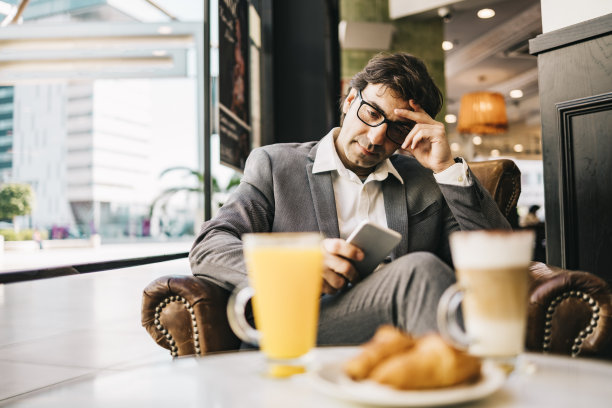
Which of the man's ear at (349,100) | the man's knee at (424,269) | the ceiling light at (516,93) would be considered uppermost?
the ceiling light at (516,93)

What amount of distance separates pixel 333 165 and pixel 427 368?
51.1 inches

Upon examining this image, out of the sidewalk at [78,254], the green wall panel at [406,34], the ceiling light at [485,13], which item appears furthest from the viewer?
the ceiling light at [485,13]

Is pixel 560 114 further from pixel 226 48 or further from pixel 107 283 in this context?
pixel 107 283

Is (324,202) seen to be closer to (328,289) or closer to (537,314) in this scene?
(328,289)

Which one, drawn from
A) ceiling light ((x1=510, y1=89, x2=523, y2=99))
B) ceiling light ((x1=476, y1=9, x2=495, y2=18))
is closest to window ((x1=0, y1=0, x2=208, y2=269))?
ceiling light ((x1=476, y1=9, x2=495, y2=18))

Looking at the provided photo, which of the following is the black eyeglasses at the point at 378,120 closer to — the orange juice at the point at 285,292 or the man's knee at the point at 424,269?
the man's knee at the point at 424,269

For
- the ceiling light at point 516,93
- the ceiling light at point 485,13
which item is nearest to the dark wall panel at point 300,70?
the ceiling light at point 485,13

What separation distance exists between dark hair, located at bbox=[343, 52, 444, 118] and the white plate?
1.36 meters

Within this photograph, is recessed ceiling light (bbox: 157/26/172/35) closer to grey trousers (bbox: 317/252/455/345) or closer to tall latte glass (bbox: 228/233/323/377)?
grey trousers (bbox: 317/252/455/345)

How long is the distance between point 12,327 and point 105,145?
1.39 m

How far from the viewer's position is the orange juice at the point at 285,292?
2.02 feet

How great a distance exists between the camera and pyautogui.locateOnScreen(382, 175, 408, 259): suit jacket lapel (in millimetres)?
1764

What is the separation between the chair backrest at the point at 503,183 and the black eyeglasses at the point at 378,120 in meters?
0.68

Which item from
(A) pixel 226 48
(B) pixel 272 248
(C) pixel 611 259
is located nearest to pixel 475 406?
(B) pixel 272 248
